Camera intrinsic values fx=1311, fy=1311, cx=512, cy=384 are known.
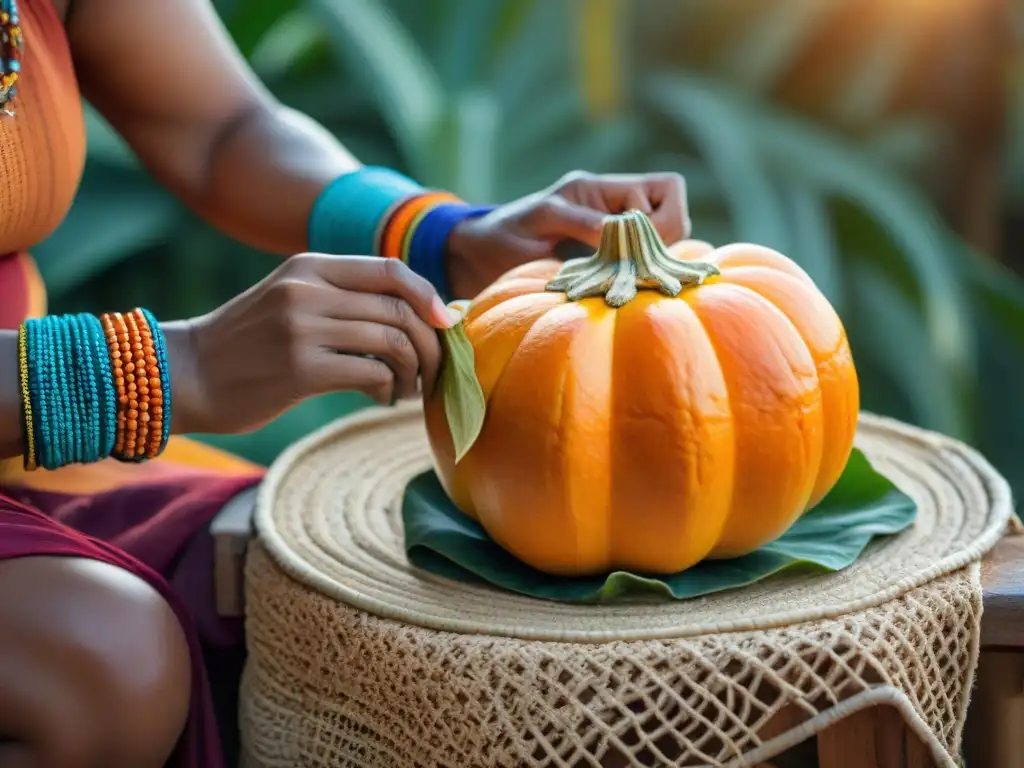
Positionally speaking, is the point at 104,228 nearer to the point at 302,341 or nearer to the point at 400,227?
the point at 400,227

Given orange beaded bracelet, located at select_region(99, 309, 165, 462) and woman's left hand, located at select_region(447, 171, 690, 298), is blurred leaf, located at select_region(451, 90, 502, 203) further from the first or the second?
orange beaded bracelet, located at select_region(99, 309, 165, 462)

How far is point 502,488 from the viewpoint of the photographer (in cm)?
92

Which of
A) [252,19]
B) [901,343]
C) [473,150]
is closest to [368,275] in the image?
[473,150]

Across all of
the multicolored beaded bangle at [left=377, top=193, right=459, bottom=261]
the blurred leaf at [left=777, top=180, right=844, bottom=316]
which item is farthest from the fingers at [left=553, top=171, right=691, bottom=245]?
the blurred leaf at [left=777, top=180, right=844, bottom=316]

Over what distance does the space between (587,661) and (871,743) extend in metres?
0.21

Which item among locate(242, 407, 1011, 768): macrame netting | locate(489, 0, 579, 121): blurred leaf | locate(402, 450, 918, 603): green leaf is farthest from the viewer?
locate(489, 0, 579, 121): blurred leaf

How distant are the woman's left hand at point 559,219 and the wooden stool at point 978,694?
0.29m

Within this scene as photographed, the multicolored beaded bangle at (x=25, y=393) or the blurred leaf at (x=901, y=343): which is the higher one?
the multicolored beaded bangle at (x=25, y=393)

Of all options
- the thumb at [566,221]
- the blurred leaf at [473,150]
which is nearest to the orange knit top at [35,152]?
the thumb at [566,221]

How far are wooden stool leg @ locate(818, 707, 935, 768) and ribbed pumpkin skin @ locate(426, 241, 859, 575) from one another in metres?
0.15

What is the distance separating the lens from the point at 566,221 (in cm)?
107

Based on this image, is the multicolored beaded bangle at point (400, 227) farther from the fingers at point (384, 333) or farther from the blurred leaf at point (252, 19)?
the blurred leaf at point (252, 19)

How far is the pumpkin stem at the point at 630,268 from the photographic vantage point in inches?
36.6

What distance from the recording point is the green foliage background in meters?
2.18
